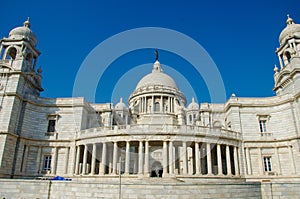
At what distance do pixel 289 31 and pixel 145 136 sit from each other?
2975cm

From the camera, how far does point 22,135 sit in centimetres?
3247

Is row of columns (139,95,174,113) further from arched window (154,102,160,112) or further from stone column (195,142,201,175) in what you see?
stone column (195,142,201,175)

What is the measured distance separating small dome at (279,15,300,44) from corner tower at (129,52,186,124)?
22829mm

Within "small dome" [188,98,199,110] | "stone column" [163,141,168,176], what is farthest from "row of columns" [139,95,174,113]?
"stone column" [163,141,168,176]

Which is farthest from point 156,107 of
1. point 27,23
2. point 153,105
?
point 27,23

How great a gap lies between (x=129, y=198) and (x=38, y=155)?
24510 millimetres

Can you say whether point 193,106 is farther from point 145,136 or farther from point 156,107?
point 145,136

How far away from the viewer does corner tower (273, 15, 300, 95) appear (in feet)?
105

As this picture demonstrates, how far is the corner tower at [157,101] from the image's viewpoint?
1902 inches

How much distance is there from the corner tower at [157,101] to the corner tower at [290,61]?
19.1 meters

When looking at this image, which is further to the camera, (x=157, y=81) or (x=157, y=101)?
(x=157, y=81)

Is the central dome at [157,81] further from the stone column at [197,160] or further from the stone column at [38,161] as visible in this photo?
the stone column at [38,161]

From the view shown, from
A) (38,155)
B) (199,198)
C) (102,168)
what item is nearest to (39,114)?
(38,155)

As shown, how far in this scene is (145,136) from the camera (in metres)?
28.1
